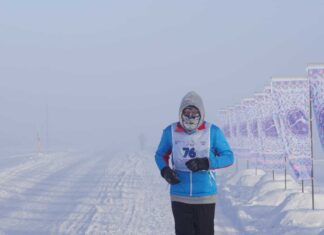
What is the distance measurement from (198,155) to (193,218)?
477 mm

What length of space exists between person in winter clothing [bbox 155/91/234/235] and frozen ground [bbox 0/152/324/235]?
5301 millimetres

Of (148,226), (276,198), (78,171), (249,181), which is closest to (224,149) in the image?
(148,226)

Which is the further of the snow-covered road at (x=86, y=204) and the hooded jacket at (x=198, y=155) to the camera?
the snow-covered road at (x=86, y=204)

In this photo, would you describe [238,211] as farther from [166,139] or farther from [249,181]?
[166,139]

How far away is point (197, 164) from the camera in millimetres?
3805

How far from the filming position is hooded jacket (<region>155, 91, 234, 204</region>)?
12.9 feet

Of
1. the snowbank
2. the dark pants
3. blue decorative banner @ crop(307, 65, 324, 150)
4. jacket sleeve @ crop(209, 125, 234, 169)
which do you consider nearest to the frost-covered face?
jacket sleeve @ crop(209, 125, 234, 169)

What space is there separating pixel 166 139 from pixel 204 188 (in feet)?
1.55

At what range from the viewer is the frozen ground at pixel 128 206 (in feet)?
32.3

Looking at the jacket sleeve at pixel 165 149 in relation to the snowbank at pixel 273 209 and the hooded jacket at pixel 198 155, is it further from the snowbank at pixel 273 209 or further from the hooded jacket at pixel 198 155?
the snowbank at pixel 273 209

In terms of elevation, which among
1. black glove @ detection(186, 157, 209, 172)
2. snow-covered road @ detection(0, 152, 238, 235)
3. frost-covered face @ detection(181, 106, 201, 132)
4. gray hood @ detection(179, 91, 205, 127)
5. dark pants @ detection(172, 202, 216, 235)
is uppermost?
gray hood @ detection(179, 91, 205, 127)

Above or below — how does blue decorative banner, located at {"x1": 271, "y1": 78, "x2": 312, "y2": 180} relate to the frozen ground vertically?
above

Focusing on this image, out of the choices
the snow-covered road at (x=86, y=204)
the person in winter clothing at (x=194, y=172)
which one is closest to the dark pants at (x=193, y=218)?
the person in winter clothing at (x=194, y=172)

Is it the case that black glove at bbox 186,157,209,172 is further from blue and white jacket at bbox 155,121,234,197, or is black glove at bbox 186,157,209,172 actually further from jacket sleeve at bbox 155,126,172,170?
jacket sleeve at bbox 155,126,172,170
